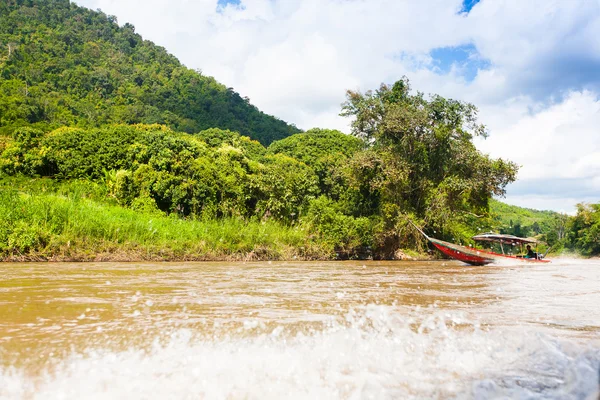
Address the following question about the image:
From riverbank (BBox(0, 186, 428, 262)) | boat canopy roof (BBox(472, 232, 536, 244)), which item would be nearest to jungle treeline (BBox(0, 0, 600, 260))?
riverbank (BBox(0, 186, 428, 262))

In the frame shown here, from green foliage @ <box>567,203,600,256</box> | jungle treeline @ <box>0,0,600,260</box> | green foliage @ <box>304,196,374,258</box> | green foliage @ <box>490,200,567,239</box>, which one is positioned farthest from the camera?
green foliage @ <box>490,200,567,239</box>

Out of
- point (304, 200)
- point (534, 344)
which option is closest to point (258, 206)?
point (304, 200)

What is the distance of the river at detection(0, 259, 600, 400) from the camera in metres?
2.21

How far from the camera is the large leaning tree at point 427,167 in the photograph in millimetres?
20094

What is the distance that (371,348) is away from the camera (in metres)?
2.92

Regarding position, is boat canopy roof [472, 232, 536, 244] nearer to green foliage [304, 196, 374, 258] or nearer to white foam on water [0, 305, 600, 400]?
green foliage [304, 196, 374, 258]

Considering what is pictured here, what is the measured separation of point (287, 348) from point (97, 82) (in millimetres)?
61181

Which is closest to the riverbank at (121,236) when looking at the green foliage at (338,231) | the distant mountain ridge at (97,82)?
the green foliage at (338,231)

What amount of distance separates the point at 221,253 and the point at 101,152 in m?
10.2

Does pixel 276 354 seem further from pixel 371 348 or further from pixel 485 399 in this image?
pixel 485 399

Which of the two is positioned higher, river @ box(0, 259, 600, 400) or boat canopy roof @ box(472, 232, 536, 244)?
boat canopy roof @ box(472, 232, 536, 244)

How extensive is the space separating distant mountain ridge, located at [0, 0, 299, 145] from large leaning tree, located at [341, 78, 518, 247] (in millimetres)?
29959

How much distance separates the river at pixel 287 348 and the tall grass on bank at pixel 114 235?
249 inches

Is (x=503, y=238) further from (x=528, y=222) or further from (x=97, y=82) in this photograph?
(x=528, y=222)
